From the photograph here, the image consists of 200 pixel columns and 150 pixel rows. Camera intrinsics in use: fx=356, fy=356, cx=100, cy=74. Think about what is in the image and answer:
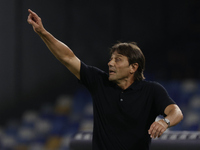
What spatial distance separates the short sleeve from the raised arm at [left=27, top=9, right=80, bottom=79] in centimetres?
39

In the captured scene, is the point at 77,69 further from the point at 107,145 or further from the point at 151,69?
the point at 151,69

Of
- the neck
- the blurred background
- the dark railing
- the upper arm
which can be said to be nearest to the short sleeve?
the neck

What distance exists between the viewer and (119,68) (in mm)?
1729

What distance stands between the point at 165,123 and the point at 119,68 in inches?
15.7

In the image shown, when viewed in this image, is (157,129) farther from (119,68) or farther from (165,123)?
(119,68)

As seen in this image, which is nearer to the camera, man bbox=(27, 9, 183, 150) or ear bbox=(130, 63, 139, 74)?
man bbox=(27, 9, 183, 150)

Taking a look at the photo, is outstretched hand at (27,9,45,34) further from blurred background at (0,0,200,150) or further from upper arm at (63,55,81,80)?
blurred background at (0,0,200,150)

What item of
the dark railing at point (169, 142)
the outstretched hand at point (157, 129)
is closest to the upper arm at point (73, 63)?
the outstretched hand at point (157, 129)

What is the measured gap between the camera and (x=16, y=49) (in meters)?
3.97

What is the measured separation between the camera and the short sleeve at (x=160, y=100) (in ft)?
5.32

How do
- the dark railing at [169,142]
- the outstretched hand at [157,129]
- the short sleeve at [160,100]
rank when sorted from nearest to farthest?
the outstretched hand at [157,129], the short sleeve at [160,100], the dark railing at [169,142]

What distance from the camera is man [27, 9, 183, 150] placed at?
5.33 ft

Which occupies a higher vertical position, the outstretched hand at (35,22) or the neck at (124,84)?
the outstretched hand at (35,22)

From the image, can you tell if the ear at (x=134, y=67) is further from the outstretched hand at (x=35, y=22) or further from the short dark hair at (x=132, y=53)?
the outstretched hand at (x=35, y=22)
